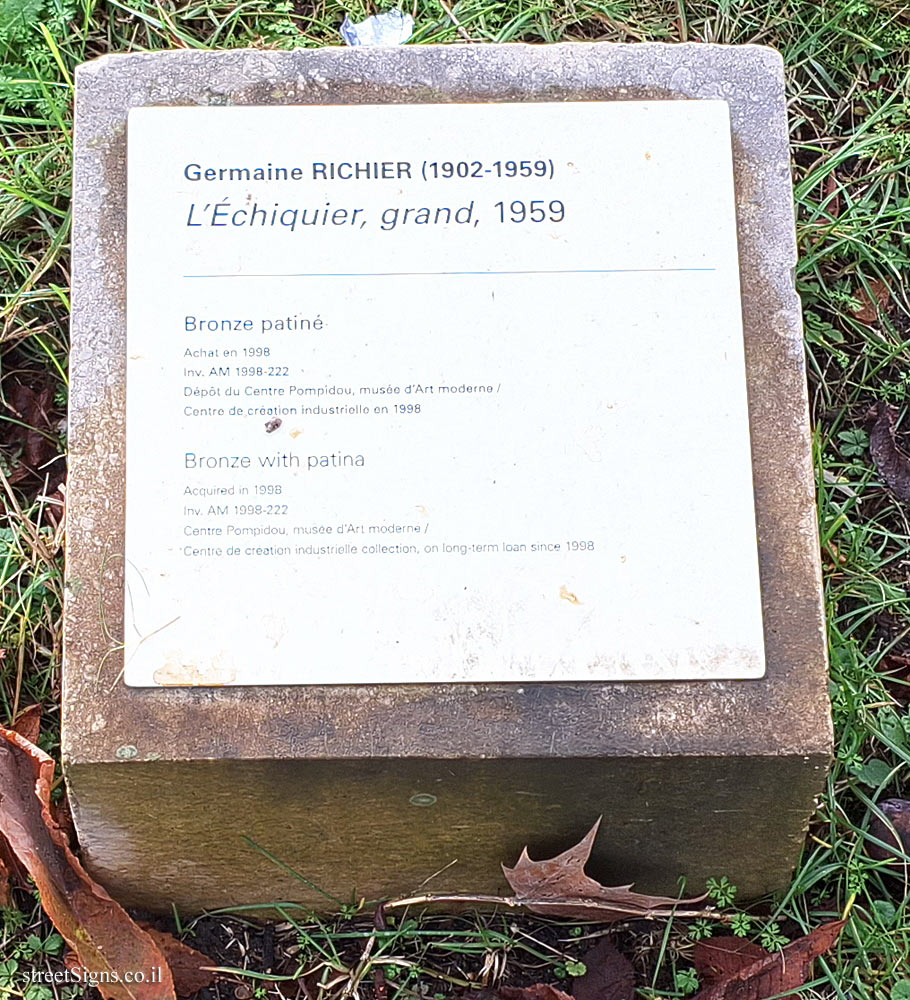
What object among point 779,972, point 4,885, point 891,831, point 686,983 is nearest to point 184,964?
point 4,885

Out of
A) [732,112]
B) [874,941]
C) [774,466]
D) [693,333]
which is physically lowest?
[874,941]

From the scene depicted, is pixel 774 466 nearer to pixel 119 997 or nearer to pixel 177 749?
pixel 177 749

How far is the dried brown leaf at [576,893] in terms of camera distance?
5.83 feet

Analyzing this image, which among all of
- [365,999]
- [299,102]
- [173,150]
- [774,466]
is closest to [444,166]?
[299,102]

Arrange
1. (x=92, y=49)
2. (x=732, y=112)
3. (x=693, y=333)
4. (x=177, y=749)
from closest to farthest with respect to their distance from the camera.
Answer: (x=177, y=749), (x=693, y=333), (x=732, y=112), (x=92, y=49)

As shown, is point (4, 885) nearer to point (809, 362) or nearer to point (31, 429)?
point (31, 429)

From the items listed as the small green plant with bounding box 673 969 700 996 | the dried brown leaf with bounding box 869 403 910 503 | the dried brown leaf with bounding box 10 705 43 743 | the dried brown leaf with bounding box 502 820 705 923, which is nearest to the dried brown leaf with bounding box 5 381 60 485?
the dried brown leaf with bounding box 10 705 43 743

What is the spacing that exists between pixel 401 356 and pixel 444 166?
0.35 meters

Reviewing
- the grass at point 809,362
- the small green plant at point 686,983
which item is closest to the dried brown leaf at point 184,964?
the grass at point 809,362

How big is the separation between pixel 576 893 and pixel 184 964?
0.69 metres

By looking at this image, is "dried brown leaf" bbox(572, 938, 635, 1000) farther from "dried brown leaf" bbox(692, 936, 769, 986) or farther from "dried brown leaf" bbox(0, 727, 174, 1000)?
"dried brown leaf" bbox(0, 727, 174, 1000)

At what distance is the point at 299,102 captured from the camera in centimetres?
193

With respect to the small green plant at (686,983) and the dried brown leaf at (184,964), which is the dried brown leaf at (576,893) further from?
the dried brown leaf at (184,964)

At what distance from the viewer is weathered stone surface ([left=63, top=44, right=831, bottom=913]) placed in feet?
5.58
